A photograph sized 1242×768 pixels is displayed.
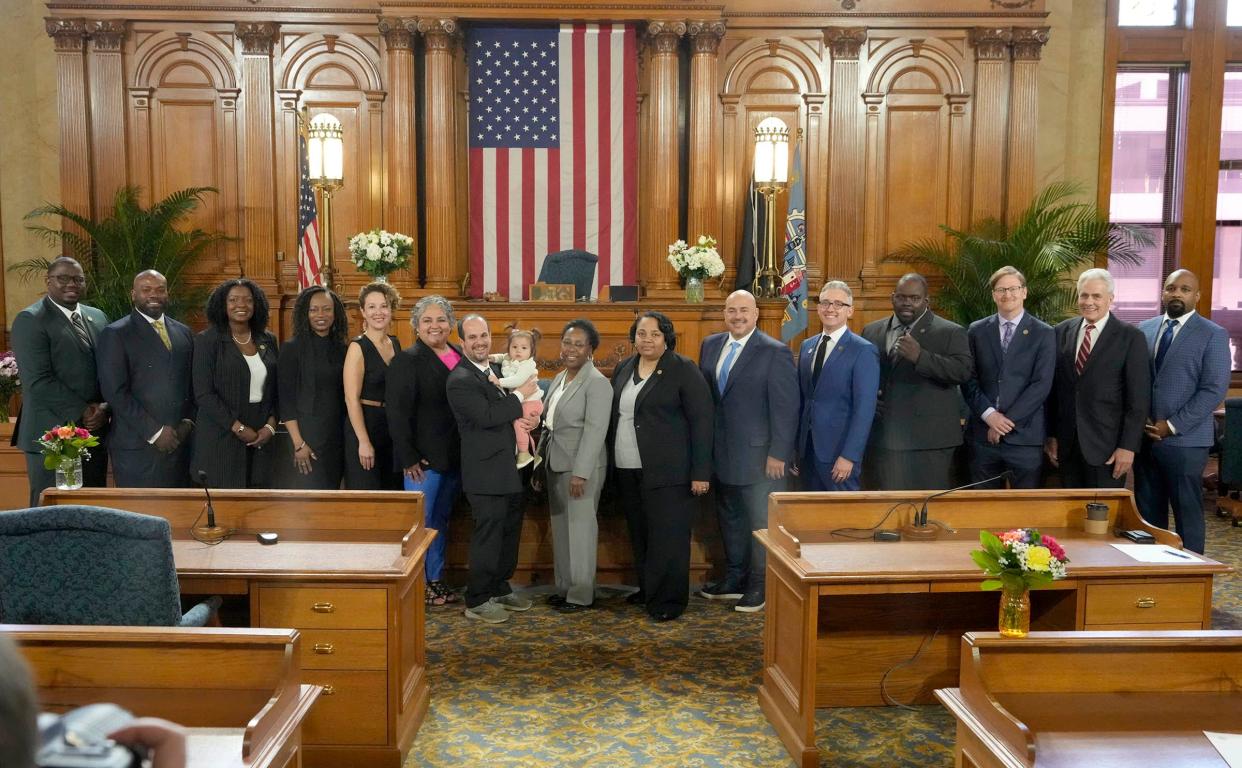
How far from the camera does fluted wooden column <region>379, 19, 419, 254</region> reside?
9.67 metres

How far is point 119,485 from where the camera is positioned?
573cm

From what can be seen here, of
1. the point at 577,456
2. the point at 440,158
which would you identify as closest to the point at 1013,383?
the point at 577,456

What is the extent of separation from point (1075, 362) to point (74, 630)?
4.94 m

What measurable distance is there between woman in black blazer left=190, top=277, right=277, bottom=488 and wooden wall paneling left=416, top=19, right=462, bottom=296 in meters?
4.28

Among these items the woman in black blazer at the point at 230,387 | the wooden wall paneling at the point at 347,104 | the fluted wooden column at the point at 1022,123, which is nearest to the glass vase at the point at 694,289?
the wooden wall paneling at the point at 347,104

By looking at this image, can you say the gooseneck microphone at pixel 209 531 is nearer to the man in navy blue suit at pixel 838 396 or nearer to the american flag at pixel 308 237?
the man in navy blue suit at pixel 838 396

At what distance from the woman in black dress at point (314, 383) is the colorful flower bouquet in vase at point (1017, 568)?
3.48 meters

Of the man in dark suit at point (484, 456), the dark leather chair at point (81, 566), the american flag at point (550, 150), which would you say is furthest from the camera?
the american flag at point (550, 150)

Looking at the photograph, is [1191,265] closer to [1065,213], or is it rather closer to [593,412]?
[1065,213]

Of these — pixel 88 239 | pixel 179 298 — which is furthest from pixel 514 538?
pixel 88 239

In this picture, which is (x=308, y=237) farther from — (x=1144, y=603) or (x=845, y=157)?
(x=1144, y=603)

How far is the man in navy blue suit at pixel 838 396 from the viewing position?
210 inches

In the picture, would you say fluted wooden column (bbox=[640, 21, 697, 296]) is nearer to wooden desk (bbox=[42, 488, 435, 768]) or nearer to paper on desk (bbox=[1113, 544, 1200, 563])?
paper on desk (bbox=[1113, 544, 1200, 563])

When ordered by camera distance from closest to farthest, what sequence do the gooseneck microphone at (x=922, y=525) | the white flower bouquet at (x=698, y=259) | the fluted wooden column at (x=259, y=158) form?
1. the gooseneck microphone at (x=922, y=525)
2. the white flower bouquet at (x=698, y=259)
3. the fluted wooden column at (x=259, y=158)
